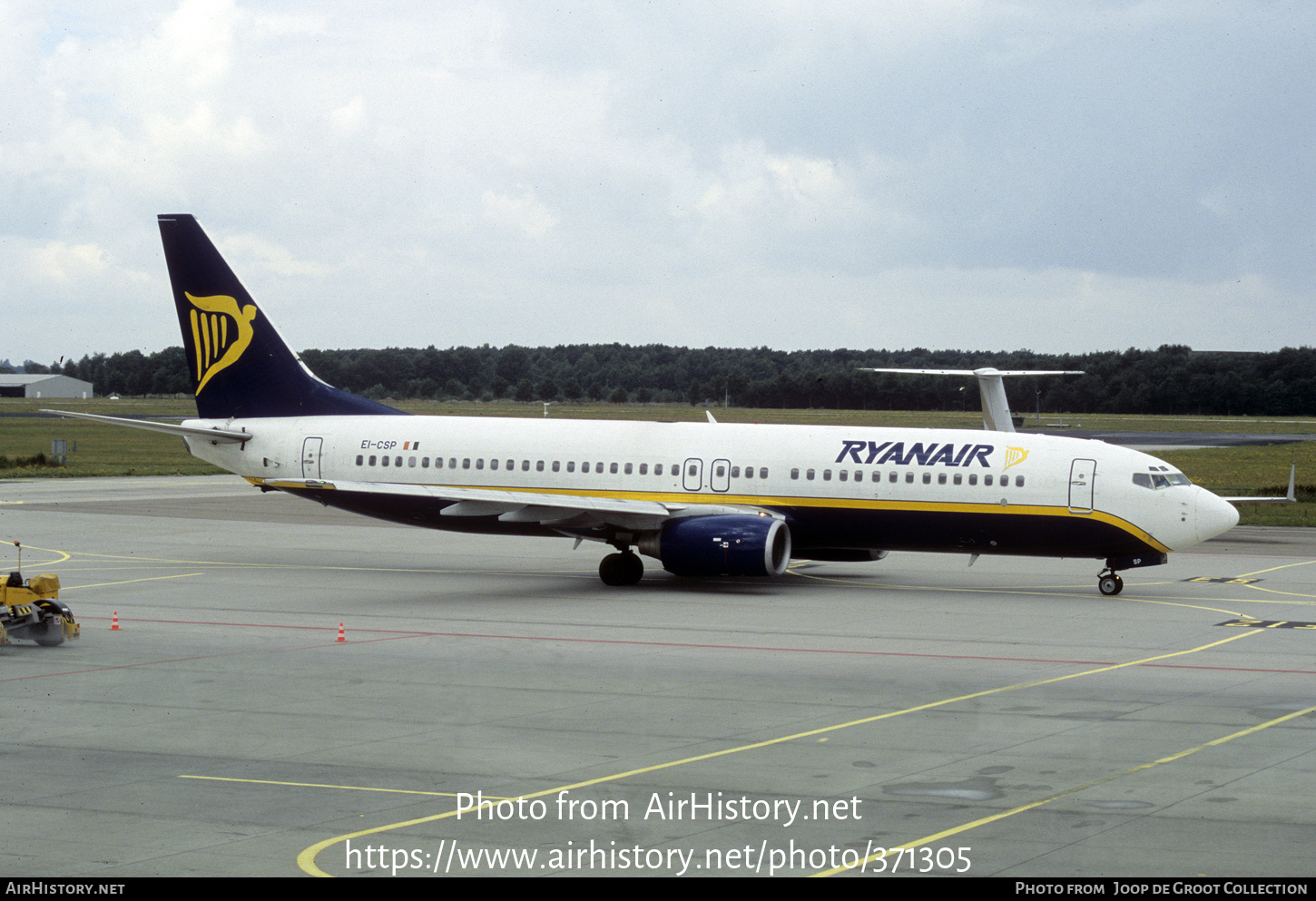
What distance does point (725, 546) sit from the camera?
32.8 metres

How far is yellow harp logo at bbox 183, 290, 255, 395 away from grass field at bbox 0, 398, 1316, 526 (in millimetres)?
25700

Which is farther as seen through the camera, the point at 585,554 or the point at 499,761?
the point at 585,554

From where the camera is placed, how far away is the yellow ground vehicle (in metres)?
24.4

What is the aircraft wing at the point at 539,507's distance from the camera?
33.4 metres

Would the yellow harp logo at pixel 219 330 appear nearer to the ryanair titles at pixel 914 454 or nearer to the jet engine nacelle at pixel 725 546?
the jet engine nacelle at pixel 725 546

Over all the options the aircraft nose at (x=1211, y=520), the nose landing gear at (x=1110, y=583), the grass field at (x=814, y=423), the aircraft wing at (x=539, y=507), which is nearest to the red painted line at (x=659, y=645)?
the aircraft wing at (x=539, y=507)

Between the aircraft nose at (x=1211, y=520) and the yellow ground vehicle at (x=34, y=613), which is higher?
the aircraft nose at (x=1211, y=520)

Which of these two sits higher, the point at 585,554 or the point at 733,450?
the point at 733,450

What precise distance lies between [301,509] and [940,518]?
32.3 metres

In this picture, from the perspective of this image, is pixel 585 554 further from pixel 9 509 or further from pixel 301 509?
pixel 9 509

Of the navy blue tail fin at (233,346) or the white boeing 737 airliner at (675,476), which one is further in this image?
the navy blue tail fin at (233,346)

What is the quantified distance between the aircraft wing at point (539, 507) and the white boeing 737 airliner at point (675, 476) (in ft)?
0.20

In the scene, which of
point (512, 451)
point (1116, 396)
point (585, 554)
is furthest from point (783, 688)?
point (1116, 396)

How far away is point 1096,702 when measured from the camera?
797 inches
